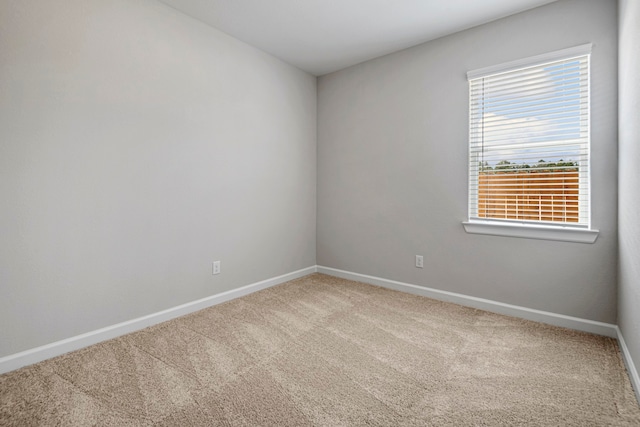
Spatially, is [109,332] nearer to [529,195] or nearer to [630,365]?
[630,365]

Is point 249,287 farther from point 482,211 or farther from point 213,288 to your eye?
point 482,211

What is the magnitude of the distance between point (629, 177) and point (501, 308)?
4.60ft

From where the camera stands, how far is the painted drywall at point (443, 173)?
91.0 inches

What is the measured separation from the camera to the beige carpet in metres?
1.49

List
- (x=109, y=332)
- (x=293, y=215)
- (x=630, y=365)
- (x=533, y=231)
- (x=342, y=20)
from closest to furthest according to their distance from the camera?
(x=630, y=365) → (x=109, y=332) → (x=533, y=231) → (x=342, y=20) → (x=293, y=215)

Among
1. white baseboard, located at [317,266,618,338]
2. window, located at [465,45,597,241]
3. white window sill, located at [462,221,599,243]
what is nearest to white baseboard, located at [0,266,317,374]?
white baseboard, located at [317,266,618,338]

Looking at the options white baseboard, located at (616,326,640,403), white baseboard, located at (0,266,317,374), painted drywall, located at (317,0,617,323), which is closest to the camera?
white baseboard, located at (616,326,640,403)

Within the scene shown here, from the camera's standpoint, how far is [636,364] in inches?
66.7

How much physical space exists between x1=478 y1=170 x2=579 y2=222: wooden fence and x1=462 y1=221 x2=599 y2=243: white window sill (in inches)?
3.9

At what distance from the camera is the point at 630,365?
1.82 m

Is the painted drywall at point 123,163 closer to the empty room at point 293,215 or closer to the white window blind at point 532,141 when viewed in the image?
the empty room at point 293,215

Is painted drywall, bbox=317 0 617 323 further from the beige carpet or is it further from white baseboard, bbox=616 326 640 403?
the beige carpet

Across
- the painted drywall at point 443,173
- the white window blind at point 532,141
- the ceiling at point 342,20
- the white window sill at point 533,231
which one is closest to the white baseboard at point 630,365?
the painted drywall at point 443,173

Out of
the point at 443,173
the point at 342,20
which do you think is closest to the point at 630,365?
the point at 443,173
